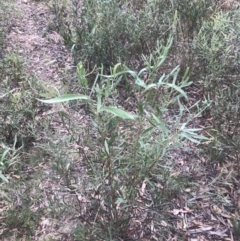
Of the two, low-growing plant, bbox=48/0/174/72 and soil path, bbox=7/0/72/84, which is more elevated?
low-growing plant, bbox=48/0/174/72

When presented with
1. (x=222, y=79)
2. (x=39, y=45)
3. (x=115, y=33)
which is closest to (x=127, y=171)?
(x=222, y=79)

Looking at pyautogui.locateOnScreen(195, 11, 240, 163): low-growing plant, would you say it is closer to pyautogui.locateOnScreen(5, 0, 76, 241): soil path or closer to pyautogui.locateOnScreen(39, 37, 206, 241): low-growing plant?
pyautogui.locateOnScreen(39, 37, 206, 241): low-growing plant

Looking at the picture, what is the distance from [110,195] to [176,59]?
1427 mm

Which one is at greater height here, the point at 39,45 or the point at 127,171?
the point at 127,171

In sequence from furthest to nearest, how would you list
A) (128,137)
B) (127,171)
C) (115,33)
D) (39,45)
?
(39,45)
(115,33)
(128,137)
(127,171)

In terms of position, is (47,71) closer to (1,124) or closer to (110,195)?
(1,124)

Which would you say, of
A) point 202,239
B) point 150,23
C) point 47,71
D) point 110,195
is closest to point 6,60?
point 47,71

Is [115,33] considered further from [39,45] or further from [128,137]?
[128,137]

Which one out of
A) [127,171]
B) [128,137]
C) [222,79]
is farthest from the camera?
[222,79]

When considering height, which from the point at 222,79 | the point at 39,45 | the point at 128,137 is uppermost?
the point at 128,137

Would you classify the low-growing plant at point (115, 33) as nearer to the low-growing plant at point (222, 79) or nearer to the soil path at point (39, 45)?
the soil path at point (39, 45)

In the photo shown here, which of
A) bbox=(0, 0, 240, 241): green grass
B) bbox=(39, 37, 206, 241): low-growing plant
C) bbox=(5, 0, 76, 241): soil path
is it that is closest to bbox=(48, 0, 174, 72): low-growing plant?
bbox=(0, 0, 240, 241): green grass

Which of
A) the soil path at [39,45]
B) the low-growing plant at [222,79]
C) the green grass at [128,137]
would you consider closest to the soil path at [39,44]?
the soil path at [39,45]

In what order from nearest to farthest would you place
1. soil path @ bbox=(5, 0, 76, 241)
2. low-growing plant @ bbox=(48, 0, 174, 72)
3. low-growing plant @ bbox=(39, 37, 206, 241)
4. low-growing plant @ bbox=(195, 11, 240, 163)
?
low-growing plant @ bbox=(39, 37, 206, 241) < low-growing plant @ bbox=(195, 11, 240, 163) < low-growing plant @ bbox=(48, 0, 174, 72) < soil path @ bbox=(5, 0, 76, 241)
